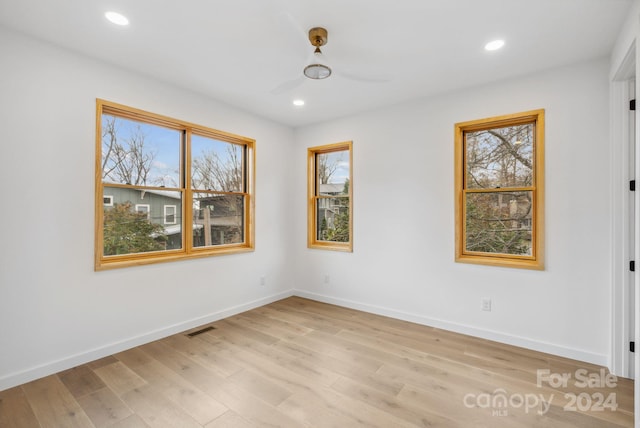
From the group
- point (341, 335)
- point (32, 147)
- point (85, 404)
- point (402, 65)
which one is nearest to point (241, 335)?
point (341, 335)

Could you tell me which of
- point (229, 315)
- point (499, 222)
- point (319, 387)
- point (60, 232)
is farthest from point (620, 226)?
point (60, 232)

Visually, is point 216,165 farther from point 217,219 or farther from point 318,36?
point 318,36

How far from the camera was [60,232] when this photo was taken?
8.46 ft

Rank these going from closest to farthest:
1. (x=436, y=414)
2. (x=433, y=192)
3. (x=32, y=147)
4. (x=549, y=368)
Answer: (x=436, y=414) → (x=32, y=147) → (x=549, y=368) → (x=433, y=192)

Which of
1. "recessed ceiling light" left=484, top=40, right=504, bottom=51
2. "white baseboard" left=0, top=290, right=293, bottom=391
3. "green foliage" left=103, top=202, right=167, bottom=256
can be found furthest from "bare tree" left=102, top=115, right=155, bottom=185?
"recessed ceiling light" left=484, top=40, right=504, bottom=51

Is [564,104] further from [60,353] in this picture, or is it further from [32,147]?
[60,353]

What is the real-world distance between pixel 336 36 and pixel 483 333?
3.25 meters

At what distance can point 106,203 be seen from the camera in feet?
9.61

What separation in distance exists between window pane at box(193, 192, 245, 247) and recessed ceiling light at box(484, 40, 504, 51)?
10.8ft

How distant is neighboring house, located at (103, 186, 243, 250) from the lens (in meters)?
3.13

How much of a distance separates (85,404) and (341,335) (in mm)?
2247

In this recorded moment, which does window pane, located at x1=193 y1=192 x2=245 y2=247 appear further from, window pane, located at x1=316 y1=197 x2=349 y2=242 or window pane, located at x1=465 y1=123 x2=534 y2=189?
window pane, located at x1=465 y1=123 x2=534 y2=189

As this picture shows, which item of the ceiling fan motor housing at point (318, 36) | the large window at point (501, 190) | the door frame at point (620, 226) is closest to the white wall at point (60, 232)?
the ceiling fan motor housing at point (318, 36)

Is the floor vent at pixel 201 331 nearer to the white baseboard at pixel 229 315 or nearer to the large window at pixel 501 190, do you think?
the white baseboard at pixel 229 315
